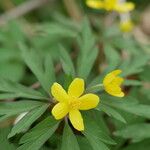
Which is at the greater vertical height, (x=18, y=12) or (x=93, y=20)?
(x=18, y=12)

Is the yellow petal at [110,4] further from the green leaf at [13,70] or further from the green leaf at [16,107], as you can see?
the green leaf at [16,107]

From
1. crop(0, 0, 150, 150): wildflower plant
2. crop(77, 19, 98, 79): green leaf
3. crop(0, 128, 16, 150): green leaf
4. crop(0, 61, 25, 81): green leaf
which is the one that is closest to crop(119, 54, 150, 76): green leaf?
crop(0, 0, 150, 150): wildflower plant

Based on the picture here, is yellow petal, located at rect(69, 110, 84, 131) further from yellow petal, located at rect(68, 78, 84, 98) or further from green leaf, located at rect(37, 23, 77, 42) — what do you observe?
green leaf, located at rect(37, 23, 77, 42)

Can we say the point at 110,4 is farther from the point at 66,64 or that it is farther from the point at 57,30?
the point at 66,64

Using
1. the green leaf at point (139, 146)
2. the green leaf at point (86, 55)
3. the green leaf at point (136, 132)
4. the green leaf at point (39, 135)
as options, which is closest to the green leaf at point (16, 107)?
the green leaf at point (39, 135)

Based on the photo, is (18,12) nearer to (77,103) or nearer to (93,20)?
(93,20)

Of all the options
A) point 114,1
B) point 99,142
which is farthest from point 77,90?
point 114,1

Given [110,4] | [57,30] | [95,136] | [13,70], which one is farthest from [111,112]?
[13,70]

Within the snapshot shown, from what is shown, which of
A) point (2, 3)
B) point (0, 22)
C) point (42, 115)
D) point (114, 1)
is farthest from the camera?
point (2, 3)
